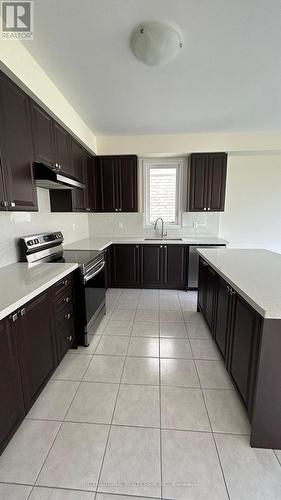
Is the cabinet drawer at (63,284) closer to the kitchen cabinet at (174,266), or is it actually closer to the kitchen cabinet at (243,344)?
the kitchen cabinet at (243,344)

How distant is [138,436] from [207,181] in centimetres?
346

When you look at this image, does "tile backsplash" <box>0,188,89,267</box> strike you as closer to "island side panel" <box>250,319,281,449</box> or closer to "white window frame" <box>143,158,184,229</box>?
"white window frame" <box>143,158,184,229</box>

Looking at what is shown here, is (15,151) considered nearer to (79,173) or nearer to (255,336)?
(79,173)

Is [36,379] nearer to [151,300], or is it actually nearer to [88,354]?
[88,354]

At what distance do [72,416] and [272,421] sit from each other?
1.26 meters

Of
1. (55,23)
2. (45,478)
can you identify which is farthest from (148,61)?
(45,478)

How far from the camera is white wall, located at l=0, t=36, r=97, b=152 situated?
1450 mm

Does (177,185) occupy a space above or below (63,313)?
above

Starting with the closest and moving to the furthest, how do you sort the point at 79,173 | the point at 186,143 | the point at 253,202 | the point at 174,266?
1. the point at 79,173
2. the point at 186,143
3. the point at 174,266
4. the point at 253,202

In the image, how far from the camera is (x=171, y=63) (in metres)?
1.80

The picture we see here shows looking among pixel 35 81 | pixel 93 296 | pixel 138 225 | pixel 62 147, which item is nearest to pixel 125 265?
pixel 138 225

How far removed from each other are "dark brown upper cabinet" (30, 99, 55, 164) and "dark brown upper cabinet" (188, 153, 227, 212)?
2292 millimetres

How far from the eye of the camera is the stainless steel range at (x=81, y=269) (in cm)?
202

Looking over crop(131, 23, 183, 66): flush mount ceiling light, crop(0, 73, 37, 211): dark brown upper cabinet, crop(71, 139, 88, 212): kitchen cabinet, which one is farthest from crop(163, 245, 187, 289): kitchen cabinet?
crop(131, 23, 183, 66): flush mount ceiling light
